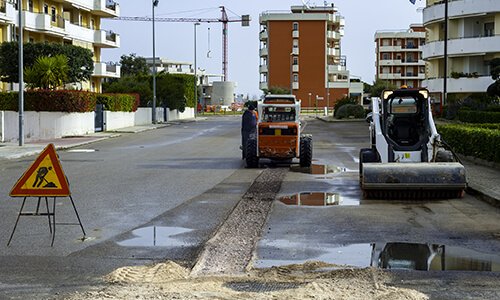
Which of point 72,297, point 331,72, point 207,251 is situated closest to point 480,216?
point 207,251

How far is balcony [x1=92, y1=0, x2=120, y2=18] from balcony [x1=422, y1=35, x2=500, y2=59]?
27431mm

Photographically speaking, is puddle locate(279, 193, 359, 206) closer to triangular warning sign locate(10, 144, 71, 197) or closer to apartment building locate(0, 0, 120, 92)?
triangular warning sign locate(10, 144, 71, 197)

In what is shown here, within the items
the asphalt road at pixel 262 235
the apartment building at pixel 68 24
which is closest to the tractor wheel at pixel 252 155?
the asphalt road at pixel 262 235

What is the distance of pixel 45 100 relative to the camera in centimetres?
4231

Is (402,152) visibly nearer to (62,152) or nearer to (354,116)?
(62,152)

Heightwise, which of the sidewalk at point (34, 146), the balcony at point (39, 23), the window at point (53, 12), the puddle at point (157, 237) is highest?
the window at point (53, 12)

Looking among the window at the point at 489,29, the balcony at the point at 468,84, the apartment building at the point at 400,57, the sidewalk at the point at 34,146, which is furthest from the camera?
the apartment building at the point at 400,57

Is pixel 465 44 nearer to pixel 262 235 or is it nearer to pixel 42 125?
pixel 42 125

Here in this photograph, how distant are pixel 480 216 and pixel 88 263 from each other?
22.4ft

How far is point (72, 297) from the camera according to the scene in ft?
25.2

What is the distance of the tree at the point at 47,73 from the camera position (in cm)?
4378

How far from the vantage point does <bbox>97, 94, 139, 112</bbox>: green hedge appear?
5225cm

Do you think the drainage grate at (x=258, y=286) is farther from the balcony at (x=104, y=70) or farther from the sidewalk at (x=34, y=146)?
the balcony at (x=104, y=70)

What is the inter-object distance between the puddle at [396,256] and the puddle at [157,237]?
1327mm
